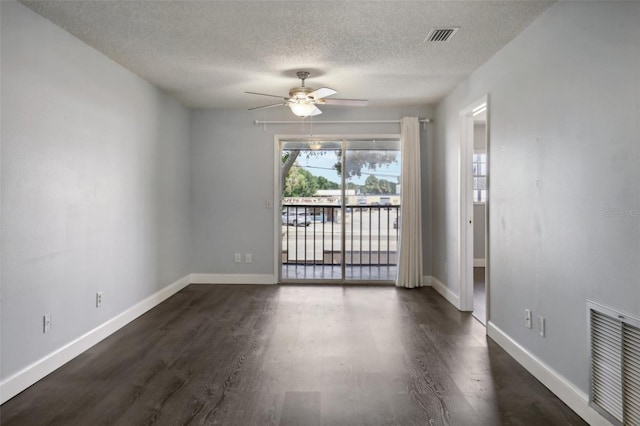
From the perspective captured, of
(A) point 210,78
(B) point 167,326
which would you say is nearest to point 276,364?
(B) point 167,326

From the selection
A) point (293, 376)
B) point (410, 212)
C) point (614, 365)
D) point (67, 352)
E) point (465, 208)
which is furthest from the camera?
point (410, 212)

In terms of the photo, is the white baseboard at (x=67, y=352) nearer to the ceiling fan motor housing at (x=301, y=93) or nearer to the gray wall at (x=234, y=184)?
the gray wall at (x=234, y=184)

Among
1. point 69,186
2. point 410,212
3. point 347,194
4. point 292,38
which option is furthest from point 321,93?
point 69,186

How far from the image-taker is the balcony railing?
5559mm

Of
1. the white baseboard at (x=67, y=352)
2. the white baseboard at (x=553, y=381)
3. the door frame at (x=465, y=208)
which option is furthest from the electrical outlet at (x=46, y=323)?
the door frame at (x=465, y=208)

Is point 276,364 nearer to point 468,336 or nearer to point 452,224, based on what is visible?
point 468,336

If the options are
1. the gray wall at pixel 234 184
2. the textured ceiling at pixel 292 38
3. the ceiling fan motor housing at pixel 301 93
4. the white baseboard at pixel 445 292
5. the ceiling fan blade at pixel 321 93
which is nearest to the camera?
the textured ceiling at pixel 292 38

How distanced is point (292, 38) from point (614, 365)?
2.83 meters

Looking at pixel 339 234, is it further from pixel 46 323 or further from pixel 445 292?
pixel 46 323

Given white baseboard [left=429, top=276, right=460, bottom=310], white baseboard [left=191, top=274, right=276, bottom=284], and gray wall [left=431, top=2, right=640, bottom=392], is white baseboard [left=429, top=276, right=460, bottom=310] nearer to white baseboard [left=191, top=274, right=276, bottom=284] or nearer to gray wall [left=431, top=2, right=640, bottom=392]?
gray wall [left=431, top=2, right=640, bottom=392]

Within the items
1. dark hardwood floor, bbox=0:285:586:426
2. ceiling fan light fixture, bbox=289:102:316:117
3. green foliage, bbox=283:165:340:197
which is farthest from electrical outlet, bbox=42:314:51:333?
green foliage, bbox=283:165:340:197

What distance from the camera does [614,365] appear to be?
1879 millimetres

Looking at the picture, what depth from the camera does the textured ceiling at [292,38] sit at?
2.52 meters

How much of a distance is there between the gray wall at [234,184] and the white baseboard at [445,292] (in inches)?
9.6
